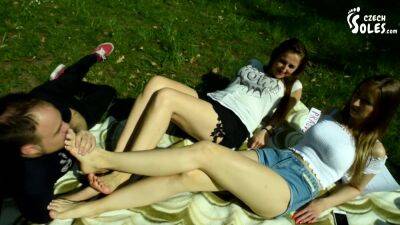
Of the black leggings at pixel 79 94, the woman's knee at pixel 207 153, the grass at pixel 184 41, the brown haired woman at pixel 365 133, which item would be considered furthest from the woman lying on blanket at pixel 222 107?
the grass at pixel 184 41

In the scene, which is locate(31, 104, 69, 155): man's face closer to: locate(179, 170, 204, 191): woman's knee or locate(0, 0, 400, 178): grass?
locate(179, 170, 204, 191): woman's knee

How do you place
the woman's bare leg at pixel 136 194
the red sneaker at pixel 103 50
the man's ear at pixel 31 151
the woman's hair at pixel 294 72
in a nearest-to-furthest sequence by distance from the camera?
the man's ear at pixel 31 151
the woman's bare leg at pixel 136 194
the woman's hair at pixel 294 72
the red sneaker at pixel 103 50

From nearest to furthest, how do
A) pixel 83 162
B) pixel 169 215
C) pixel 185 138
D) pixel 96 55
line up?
1. pixel 83 162
2. pixel 169 215
3. pixel 185 138
4. pixel 96 55

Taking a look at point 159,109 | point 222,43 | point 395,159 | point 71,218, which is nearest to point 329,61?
point 222,43

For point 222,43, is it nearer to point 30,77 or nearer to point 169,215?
point 30,77

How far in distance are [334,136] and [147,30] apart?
154 inches

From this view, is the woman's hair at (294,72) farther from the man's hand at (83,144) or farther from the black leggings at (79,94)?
the man's hand at (83,144)

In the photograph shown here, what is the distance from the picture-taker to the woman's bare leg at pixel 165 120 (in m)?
3.87

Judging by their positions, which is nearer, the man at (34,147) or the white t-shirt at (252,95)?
the man at (34,147)

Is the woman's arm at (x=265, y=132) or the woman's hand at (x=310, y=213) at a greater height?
the woman's arm at (x=265, y=132)

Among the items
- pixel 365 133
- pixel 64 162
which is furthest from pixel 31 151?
pixel 365 133

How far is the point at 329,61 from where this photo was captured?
7.07 metres

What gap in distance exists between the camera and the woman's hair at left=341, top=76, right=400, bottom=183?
369 cm

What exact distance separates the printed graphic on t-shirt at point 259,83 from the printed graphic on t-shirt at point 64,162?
1935 mm
